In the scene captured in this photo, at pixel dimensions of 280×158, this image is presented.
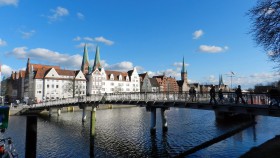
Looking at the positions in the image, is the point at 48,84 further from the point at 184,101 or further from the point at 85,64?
the point at 184,101

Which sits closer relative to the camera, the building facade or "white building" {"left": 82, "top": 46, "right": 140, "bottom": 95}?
the building facade

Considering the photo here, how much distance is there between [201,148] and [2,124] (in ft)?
61.7

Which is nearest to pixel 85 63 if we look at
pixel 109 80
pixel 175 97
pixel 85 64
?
pixel 85 64

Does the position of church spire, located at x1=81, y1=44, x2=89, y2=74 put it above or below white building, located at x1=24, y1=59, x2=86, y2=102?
above

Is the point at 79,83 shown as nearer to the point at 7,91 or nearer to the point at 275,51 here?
the point at 7,91

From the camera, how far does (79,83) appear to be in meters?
120

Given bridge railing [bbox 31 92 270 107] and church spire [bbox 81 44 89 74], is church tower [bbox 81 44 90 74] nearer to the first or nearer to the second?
church spire [bbox 81 44 89 74]

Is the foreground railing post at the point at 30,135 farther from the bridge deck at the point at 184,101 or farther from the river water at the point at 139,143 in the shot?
the bridge deck at the point at 184,101

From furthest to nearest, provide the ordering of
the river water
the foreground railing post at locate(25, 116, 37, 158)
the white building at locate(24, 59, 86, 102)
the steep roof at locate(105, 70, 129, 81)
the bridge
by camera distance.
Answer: the steep roof at locate(105, 70, 129, 81) → the white building at locate(24, 59, 86, 102) → the river water → the bridge → the foreground railing post at locate(25, 116, 37, 158)

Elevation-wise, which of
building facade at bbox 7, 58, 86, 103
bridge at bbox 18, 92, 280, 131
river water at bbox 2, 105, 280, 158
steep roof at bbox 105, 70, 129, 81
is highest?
steep roof at bbox 105, 70, 129, 81

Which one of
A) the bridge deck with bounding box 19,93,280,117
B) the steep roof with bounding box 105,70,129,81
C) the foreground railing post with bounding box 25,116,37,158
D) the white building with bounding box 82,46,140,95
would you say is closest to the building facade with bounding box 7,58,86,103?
the white building with bounding box 82,46,140,95

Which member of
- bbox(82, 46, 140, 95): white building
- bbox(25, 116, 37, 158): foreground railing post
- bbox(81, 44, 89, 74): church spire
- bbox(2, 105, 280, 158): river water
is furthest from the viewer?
bbox(81, 44, 89, 74): church spire

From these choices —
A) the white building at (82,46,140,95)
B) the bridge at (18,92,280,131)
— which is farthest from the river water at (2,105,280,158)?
the white building at (82,46,140,95)

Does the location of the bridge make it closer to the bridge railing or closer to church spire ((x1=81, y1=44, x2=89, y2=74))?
the bridge railing
